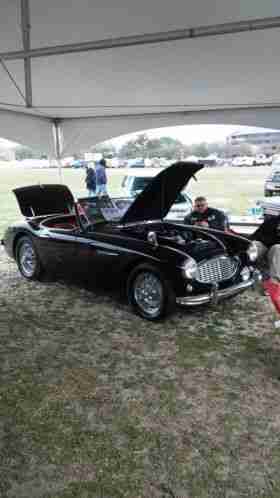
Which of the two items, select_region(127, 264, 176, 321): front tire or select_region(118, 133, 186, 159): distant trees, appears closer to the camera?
select_region(127, 264, 176, 321): front tire

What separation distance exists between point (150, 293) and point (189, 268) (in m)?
0.65

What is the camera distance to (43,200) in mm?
6266

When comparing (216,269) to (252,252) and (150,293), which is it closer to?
(252,252)

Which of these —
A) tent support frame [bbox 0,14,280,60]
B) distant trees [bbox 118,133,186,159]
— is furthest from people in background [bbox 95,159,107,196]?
distant trees [bbox 118,133,186,159]

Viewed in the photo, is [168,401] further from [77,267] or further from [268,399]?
[77,267]

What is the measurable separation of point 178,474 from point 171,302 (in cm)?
207

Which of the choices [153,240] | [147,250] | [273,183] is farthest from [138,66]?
[273,183]

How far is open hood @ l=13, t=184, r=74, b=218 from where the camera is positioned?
605cm

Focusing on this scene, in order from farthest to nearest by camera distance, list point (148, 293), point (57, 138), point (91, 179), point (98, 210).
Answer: point (91, 179)
point (57, 138)
point (98, 210)
point (148, 293)

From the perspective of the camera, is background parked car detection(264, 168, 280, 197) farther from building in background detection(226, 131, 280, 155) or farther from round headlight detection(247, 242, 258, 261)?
round headlight detection(247, 242, 258, 261)

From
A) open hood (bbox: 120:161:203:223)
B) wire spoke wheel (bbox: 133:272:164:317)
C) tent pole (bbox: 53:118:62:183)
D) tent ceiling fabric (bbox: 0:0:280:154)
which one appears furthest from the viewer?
tent pole (bbox: 53:118:62:183)

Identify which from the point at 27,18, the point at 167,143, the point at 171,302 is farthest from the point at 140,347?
the point at 167,143

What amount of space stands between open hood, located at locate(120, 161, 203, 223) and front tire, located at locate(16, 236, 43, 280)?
5.75ft

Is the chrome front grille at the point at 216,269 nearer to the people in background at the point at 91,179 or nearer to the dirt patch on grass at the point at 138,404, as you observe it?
the dirt patch on grass at the point at 138,404
